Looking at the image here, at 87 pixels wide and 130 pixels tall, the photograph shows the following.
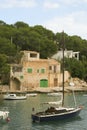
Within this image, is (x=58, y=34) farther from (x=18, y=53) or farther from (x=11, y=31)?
(x=18, y=53)

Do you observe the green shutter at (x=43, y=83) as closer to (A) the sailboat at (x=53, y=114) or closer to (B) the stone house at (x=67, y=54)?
(B) the stone house at (x=67, y=54)

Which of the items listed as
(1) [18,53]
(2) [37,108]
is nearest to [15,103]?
(2) [37,108]

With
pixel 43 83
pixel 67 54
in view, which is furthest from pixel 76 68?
pixel 43 83

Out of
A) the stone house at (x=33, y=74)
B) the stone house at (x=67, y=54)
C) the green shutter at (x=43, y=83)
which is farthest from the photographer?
the stone house at (x=67, y=54)

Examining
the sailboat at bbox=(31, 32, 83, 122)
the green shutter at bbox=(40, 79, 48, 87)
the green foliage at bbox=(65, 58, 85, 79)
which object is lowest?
the sailboat at bbox=(31, 32, 83, 122)

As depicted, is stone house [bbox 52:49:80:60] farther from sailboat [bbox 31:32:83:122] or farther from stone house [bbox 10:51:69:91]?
sailboat [bbox 31:32:83:122]

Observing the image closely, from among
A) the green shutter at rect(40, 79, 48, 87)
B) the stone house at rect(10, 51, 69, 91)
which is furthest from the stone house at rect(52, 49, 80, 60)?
the green shutter at rect(40, 79, 48, 87)

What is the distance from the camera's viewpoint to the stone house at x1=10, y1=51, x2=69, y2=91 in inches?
3174

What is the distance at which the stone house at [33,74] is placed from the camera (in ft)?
265

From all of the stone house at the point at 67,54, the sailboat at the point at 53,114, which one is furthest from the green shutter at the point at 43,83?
the sailboat at the point at 53,114

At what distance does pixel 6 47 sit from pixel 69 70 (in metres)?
14.9

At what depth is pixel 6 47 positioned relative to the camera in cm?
8494

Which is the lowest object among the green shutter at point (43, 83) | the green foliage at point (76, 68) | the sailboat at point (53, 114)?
the sailboat at point (53, 114)

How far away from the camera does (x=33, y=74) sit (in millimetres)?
82125
